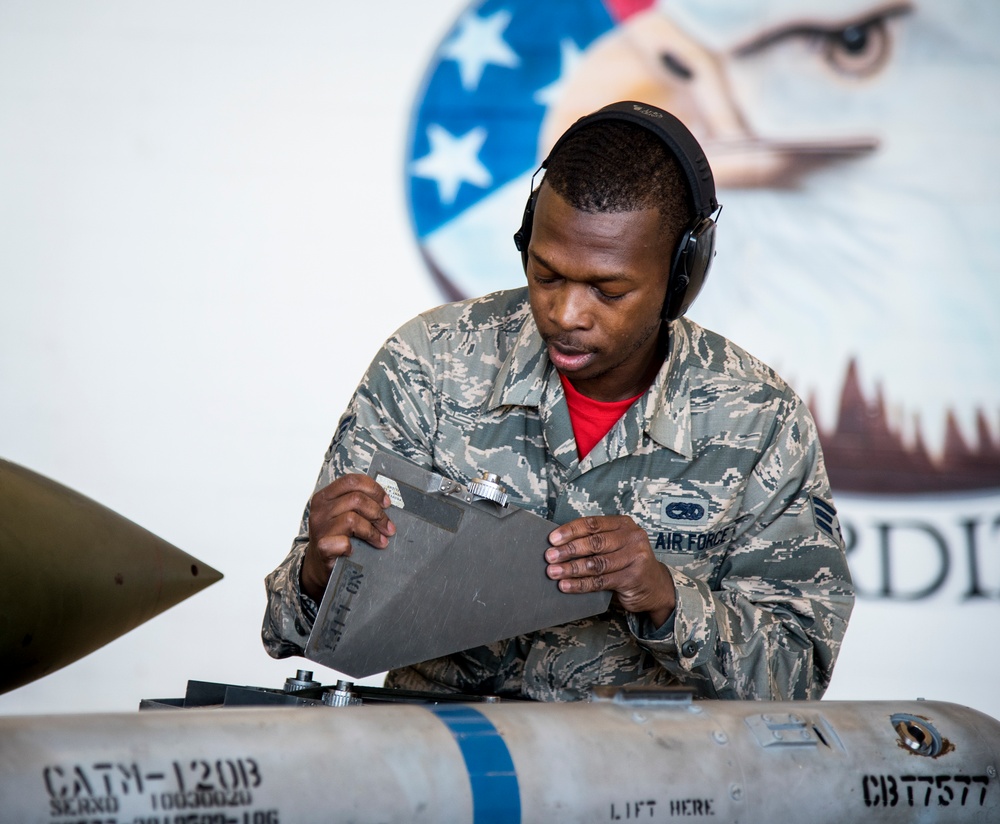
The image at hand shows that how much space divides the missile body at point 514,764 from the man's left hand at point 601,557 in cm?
18

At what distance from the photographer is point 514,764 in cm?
93

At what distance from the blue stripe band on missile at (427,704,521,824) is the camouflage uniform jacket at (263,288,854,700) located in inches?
19.4

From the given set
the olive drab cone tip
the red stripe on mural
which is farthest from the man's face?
the red stripe on mural

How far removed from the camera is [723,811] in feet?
3.26

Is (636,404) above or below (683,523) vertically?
above

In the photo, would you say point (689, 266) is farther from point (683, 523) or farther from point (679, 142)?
point (683, 523)

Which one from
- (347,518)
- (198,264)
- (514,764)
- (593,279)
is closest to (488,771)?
(514,764)

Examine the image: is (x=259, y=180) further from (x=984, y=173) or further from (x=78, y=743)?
(x=78, y=743)

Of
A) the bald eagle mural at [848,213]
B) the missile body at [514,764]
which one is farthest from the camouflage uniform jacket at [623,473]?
the bald eagle mural at [848,213]

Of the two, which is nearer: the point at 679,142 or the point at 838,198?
the point at 679,142

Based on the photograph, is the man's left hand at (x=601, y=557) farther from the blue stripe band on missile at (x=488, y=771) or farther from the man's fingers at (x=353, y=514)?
the blue stripe band on missile at (x=488, y=771)

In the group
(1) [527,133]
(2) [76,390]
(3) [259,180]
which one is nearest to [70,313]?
(2) [76,390]

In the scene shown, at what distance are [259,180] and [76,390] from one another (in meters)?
0.72

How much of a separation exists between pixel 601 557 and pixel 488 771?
1.18ft
